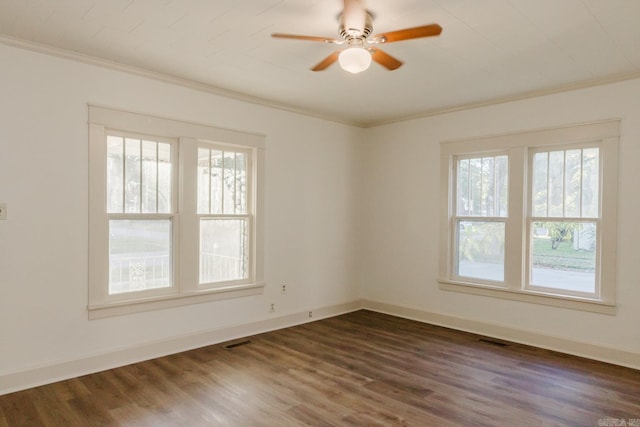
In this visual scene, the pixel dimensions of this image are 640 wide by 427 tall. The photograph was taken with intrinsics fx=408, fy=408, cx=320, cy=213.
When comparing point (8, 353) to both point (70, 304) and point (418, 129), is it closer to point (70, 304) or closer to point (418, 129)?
point (70, 304)

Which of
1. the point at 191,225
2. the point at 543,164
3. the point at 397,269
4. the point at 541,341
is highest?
the point at 543,164

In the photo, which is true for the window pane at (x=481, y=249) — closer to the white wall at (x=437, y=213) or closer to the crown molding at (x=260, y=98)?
the white wall at (x=437, y=213)

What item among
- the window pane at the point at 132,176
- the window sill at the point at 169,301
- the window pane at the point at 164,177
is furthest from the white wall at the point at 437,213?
the window pane at the point at 132,176

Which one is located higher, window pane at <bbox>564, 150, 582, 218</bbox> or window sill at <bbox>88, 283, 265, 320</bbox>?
window pane at <bbox>564, 150, 582, 218</bbox>

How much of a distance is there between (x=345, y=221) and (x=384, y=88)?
7.04 feet

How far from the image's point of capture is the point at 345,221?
19.2ft

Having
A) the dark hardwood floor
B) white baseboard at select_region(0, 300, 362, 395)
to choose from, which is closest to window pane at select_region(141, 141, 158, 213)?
white baseboard at select_region(0, 300, 362, 395)

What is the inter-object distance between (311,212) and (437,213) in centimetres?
162

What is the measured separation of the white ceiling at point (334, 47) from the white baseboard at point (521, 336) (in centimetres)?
258

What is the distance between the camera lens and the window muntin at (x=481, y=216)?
4.75 metres

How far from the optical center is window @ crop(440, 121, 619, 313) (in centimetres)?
401

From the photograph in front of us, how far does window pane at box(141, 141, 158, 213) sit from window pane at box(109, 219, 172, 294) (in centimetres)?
16

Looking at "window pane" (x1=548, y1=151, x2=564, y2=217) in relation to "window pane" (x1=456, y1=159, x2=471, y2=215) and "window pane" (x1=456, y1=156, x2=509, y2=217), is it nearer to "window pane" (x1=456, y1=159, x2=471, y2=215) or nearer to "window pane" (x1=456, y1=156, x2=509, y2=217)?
"window pane" (x1=456, y1=156, x2=509, y2=217)

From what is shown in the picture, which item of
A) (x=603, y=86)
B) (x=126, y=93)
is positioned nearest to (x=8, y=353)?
(x=126, y=93)
